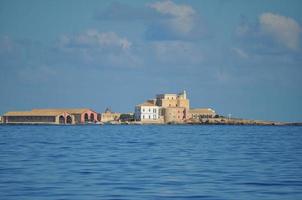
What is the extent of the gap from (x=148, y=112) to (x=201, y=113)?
2229cm

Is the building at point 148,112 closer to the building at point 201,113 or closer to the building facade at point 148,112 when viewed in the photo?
the building facade at point 148,112

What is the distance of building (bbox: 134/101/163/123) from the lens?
171 meters

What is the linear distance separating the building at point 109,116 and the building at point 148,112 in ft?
35.9

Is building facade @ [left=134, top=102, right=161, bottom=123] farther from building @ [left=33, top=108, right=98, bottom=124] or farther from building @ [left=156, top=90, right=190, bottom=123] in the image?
building @ [left=33, top=108, right=98, bottom=124]

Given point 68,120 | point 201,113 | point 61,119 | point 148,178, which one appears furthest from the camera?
point 201,113

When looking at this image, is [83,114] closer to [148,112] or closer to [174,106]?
[148,112]

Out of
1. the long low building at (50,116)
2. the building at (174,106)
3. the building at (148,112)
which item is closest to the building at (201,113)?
the building at (174,106)

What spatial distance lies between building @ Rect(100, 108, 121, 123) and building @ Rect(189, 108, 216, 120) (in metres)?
20.5

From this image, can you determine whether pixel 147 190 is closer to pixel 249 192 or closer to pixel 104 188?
pixel 104 188

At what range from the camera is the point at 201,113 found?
18825 cm

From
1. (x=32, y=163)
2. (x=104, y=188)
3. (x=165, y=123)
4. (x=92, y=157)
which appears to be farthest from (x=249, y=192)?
(x=165, y=123)

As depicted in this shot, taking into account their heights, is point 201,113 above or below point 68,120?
above

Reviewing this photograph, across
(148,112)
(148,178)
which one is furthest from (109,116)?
(148,178)

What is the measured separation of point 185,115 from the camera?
573 feet
